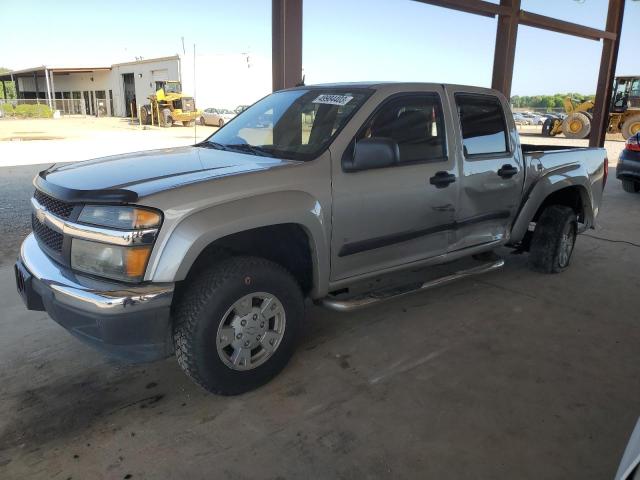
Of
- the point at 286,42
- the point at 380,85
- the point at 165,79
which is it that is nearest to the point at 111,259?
the point at 380,85

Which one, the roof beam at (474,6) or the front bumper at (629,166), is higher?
the roof beam at (474,6)

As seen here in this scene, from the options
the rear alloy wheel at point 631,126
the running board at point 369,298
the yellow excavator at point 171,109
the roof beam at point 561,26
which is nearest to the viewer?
the running board at point 369,298

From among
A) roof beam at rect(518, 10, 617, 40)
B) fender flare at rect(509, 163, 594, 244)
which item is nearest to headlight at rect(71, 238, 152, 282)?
fender flare at rect(509, 163, 594, 244)

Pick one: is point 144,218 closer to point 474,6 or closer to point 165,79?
point 474,6

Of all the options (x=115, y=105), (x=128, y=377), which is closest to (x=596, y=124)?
(x=128, y=377)

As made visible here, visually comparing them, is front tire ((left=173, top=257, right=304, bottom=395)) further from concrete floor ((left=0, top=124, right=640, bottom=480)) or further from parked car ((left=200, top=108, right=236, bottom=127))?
parked car ((left=200, top=108, right=236, bottom=127))

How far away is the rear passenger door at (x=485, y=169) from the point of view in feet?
12.9

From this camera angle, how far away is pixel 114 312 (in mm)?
2389

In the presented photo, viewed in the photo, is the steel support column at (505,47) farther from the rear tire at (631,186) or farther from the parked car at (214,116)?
the parked car at (214,116)

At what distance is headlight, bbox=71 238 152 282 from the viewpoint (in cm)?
244

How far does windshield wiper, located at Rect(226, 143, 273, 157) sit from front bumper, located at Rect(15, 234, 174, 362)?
49.9 inches

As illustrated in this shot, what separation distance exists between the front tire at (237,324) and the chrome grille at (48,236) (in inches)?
29.7

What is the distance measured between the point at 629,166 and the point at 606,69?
3.96 m

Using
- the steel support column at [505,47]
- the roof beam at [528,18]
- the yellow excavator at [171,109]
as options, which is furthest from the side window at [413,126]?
the yellow excavator at [171,109]
